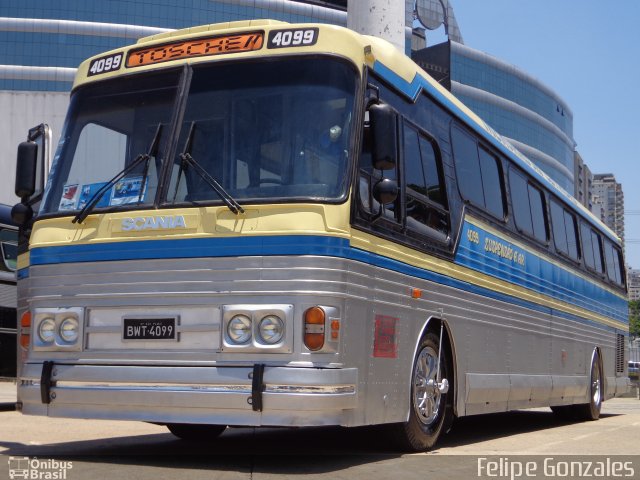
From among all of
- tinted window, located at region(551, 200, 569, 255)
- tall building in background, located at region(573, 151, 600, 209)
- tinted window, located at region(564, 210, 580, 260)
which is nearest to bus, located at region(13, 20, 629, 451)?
tinted window, located at region(551, 200, 569, 255)

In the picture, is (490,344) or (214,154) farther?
(490,344)

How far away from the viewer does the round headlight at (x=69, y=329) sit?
25.3 feet

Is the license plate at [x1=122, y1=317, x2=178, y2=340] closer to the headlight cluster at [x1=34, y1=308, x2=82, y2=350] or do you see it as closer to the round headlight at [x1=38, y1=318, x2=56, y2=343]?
the headlight cluster at [x1=34, y1=308, x2=82, y2=350]

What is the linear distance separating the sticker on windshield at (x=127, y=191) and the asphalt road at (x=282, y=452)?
7.01ft

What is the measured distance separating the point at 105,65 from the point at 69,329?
2.46 metres

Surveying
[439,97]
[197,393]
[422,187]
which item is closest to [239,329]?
[197,393]

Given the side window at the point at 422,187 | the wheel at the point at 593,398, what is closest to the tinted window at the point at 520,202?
the side window at the point at 422,187

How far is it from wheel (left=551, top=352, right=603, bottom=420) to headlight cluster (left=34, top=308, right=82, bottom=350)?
1087cm

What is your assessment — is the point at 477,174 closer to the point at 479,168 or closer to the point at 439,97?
the point at 479,168

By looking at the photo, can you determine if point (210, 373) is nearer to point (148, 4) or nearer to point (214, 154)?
point (214, 154)

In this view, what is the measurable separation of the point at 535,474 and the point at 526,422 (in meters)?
8.42

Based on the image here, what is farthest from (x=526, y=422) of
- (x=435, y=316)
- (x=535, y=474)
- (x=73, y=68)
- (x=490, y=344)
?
(x=73, y=68)

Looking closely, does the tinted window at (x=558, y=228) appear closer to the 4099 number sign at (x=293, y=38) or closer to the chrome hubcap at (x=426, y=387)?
the chrome hubcap at (x=426, y=387)

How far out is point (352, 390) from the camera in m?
7.21
